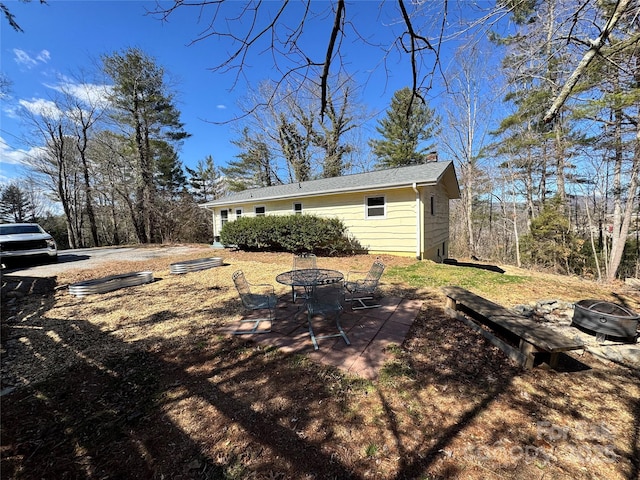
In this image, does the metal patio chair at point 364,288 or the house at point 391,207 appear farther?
the house at point 391,207

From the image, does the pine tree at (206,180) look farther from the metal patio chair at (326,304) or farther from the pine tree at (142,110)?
the metal patio chair at (326,304)

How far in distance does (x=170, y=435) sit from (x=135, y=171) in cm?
2143

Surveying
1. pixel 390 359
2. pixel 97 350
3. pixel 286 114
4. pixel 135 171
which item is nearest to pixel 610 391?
pixel 390 359

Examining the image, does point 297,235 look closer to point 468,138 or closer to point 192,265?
point 192,265

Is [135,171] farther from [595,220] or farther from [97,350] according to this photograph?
[595,220]

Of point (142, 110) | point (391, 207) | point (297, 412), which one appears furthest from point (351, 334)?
point (142, 110)

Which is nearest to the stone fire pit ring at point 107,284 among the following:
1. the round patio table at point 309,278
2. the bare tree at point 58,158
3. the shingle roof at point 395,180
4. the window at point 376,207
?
the round patio table at point 309,278

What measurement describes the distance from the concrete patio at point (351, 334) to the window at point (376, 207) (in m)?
5.79

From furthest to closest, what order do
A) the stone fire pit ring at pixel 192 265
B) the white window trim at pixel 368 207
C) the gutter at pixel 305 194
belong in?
the white window trim at pixel 368 207
the gutter at pixel 305 194
the stone fire pit ring at pixel 192 265

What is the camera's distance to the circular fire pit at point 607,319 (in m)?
3.31

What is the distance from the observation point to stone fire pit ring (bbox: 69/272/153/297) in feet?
20.5

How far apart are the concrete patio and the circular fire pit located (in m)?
2.29

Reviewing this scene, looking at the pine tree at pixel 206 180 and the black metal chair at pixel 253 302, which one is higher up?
the pine tree at pixel 206 180

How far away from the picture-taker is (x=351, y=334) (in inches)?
152
